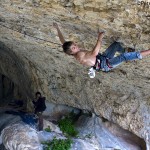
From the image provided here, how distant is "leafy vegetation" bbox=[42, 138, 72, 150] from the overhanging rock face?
235 cm

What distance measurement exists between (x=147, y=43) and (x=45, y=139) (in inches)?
234

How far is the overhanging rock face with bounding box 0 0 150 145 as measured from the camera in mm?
6559

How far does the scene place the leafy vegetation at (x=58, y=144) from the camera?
1107 centimetres

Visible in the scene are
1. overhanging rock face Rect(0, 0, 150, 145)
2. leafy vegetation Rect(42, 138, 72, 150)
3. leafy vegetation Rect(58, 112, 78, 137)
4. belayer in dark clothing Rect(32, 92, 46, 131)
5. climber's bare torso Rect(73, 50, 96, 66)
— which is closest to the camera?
climber's bare torso Rect(73, 50, 96, 66)

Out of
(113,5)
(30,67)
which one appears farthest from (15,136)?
(113,5)

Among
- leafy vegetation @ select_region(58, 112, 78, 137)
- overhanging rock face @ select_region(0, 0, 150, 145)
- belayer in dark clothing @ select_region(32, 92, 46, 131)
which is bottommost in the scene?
leafy vegetation @ select_region(58, 112, 78, 137)

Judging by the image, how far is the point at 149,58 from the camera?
27.0 feet

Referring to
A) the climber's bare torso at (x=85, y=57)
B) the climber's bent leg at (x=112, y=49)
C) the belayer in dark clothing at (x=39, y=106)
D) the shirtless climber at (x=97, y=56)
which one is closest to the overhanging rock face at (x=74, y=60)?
the climber's bent leg at (x=112, y=49)

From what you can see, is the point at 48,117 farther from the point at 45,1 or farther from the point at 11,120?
the point at 45,1

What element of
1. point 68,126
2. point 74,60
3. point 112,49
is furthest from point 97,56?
point 68,126

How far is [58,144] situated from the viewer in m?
11.2

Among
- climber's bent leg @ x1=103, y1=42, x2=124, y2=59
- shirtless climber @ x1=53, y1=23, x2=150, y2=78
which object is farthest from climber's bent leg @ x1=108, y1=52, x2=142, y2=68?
climber's bent leg @ x1=103, y1=42, x2=124, y2=59

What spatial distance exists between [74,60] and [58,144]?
310cm

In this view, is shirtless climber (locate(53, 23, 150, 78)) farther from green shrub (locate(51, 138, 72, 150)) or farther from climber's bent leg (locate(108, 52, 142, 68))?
green shrub (locate(51, 138, 72, 150))
